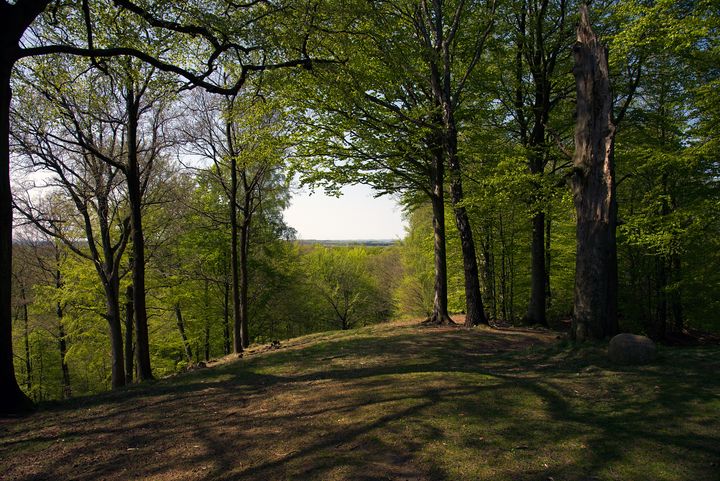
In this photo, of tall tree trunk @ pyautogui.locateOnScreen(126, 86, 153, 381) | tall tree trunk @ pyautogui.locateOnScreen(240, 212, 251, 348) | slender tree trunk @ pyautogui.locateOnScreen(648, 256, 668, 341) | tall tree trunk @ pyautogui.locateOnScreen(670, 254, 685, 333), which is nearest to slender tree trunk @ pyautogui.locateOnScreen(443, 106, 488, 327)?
tall tree trunk @ pyautogui.locateOnScreen(670, 254, 685, 333)

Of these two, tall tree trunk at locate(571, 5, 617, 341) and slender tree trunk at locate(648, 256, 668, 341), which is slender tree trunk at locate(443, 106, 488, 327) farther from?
slender tree trunk at locate(648, 256, 668, 341)

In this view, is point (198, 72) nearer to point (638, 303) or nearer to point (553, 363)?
point (553, 363)

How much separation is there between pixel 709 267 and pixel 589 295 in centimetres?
1159

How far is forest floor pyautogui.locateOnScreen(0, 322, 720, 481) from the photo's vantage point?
3.86 m

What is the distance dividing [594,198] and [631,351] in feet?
10.5

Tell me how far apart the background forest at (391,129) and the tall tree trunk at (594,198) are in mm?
807

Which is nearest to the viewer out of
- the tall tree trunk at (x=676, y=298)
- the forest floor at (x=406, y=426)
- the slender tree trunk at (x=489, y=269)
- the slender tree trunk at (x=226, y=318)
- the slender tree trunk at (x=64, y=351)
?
the forest floor at (x=406, y=426)

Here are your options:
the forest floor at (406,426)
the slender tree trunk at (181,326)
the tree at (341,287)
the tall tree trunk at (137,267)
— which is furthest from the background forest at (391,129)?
the tree at (341,287)

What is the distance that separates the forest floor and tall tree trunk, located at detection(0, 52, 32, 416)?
0.49 meters

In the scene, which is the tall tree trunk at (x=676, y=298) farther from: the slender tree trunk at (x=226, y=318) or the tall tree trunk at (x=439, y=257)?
the slender tree trunk at (x=226, y=318)

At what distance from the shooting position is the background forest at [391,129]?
10.2 metres

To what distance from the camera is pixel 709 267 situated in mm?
15969

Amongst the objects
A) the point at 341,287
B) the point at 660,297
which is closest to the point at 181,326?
the point at 341,287

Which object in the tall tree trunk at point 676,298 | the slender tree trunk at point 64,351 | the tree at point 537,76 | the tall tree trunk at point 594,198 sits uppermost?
the tree at point 537,76
